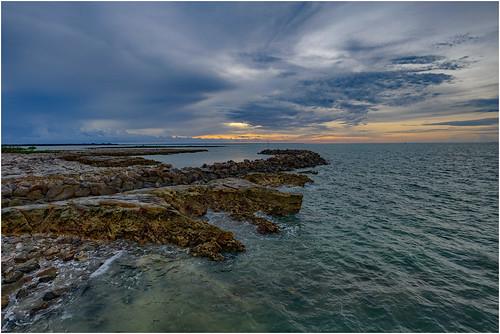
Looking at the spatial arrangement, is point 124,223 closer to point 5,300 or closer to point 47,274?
point 47,274

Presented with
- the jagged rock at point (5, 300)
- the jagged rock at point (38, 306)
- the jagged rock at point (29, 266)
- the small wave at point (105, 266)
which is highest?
the jagged rock at point (29, 266)

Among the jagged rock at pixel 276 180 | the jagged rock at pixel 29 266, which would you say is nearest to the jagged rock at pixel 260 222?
the jagged rock at pixel 29 266

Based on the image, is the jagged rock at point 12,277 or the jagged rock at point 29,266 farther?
the jagged rock at point 29,266

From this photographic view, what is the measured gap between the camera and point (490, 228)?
1555cm

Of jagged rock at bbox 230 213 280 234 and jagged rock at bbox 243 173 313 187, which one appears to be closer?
jagged rock at bbox 230 213 280 234

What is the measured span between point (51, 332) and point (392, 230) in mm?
15888

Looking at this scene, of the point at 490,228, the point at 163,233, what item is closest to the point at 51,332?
the point at 163,233

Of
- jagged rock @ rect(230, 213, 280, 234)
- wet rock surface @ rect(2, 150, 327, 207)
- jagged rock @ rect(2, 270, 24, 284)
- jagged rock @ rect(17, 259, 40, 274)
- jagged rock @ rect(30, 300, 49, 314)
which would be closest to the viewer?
jagged rock @ rect(30, 300, 49, 314)

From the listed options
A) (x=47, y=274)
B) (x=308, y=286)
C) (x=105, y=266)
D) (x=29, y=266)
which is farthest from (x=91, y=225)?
(x=308, y=286)

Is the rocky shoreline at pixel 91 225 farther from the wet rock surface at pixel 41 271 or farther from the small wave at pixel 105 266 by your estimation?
the small wave at pixel 105 266

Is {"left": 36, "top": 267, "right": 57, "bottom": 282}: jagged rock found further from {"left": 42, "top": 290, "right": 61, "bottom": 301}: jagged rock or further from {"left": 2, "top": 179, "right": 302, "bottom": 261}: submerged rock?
{"left": 2, "top": 179, "right": 302, "bottom": 261}: submerged rock

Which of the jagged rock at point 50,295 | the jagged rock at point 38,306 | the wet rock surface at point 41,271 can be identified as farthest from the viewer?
the jagged rock at point 50,295

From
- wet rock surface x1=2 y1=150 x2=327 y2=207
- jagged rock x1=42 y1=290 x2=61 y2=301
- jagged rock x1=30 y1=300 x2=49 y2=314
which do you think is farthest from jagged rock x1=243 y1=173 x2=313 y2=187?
jagged rock x1=30 y1=300 x2=49 y2=314

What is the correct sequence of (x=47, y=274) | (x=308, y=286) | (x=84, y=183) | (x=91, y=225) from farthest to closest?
1. (x=84, y=183)
2. (x=91, y=225)
3. (x=308, y=286)
4. (x=47, y=274)
